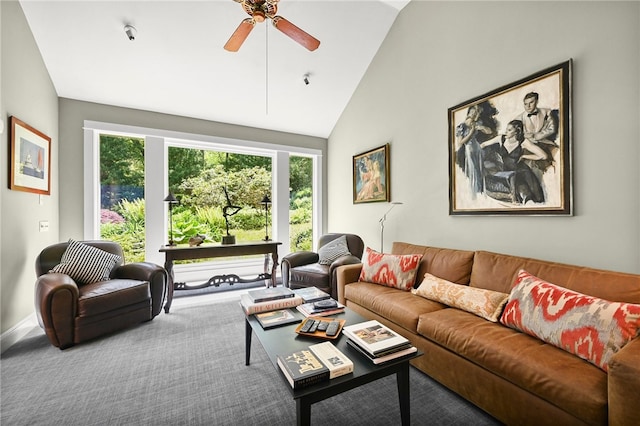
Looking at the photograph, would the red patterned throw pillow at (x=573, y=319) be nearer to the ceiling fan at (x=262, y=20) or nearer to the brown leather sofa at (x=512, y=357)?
the brown leather sofa at (x=512, y=357)

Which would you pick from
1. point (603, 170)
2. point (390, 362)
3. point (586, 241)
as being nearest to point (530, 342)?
point (390, 362)

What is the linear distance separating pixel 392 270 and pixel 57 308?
9.17ft

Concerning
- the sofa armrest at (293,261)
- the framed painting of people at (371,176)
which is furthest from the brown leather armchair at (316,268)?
the framed painting of people at (371,176)

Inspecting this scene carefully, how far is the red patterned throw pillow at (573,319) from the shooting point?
1.23 metres

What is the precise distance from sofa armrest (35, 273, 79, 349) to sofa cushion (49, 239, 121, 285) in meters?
0.30

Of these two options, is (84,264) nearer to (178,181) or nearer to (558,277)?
(178,181)

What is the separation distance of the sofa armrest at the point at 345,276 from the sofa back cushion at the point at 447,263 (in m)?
0.61

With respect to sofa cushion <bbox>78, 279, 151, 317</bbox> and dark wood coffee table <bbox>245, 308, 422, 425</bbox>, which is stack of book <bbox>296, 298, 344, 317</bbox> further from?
sofa cushion <bbox>78, 279, 151, 317</bbox>

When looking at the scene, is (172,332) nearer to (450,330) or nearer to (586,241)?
(450,330)

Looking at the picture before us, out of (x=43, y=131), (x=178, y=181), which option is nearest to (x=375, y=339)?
(x=178, y=181)

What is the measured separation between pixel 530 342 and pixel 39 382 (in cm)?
304

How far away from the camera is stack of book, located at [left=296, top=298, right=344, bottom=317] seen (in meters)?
1.88

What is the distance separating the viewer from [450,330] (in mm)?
1690

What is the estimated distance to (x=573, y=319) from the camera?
1.37 m
